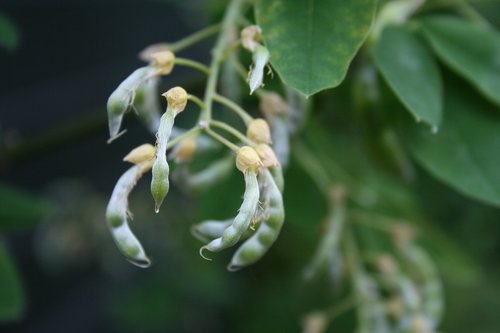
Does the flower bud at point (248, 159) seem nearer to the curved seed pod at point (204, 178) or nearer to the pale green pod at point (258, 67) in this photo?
the pale green pod at point (258, 67)

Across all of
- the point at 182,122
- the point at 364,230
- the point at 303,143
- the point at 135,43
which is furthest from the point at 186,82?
the point at 135,43

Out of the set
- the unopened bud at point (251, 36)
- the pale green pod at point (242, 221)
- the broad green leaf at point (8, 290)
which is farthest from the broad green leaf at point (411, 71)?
the broad green leaf at point (8, 290)

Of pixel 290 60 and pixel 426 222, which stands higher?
pixel 290 60

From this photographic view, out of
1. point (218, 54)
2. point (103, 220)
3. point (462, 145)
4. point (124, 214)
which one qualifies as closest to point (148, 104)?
point (218, 54)

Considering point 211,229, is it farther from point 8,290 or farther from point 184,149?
point 8,290

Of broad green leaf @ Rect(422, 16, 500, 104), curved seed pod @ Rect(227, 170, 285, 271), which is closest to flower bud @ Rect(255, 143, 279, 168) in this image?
curved seed pod @ Rect(227, 170, 285, 271)

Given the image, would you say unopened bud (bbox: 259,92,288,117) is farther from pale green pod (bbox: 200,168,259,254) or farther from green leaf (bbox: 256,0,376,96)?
pale green pod (bbox: 200,168,259,254)

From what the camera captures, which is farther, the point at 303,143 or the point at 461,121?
the point at 303,143

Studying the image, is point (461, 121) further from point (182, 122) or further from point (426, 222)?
point (182, 122)

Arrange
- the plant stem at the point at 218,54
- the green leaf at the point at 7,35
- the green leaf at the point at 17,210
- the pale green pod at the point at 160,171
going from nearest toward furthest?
1. the pale green pod at the point at 160,171
2. the plant stem at the point at 218,54
3. the green leaf at the point at 7,35
4. the green leaf at the point at 17,210
